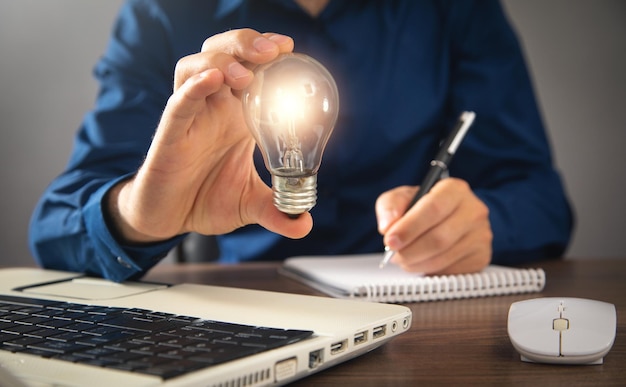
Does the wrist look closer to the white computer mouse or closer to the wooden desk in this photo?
the wooden desk

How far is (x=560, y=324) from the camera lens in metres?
0.47

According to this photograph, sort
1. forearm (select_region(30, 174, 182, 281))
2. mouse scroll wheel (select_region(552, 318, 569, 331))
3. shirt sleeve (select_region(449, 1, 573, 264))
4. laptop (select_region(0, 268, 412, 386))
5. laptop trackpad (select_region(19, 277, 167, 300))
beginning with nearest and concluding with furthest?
laptop (select_region(0, 268, 412, 386)), mouse scroll wheel (select_region(552, 318, 569, 331)), laptop trackpad (select_region(19, 277, 167, 300)), forearm (select_region(30, 174, 182, 281)), shirt sleeve (select_region(449, 1, 573, 264))

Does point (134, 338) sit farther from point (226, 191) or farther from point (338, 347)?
point (226, 191)

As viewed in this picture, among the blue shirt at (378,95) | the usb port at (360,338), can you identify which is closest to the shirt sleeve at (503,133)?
the blue shirt at (378,95)

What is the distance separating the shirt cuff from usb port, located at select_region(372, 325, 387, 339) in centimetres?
31

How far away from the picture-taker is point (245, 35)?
0.53m

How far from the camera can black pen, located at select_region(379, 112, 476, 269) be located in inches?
31.2

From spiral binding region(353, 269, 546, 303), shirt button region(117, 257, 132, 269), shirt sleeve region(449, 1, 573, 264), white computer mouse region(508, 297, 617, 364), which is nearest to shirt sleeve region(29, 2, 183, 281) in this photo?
shirt button region(117, 257, 132, 269)

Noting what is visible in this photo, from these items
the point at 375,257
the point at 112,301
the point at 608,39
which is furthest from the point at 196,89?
the point at 608,39

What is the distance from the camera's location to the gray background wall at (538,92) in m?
1.60

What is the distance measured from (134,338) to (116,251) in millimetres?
316

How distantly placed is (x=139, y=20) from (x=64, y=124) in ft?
1.95

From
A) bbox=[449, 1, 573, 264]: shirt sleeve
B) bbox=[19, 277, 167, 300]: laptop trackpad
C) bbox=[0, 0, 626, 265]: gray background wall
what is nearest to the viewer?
bbox=[19, 277, 167, 300]: laptop trackpad

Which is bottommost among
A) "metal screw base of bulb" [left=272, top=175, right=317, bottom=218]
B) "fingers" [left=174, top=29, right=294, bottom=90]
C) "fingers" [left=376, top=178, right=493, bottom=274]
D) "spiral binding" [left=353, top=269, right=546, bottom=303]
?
"spiral binding" [left=353, top=269, right=546, bottom=303]
